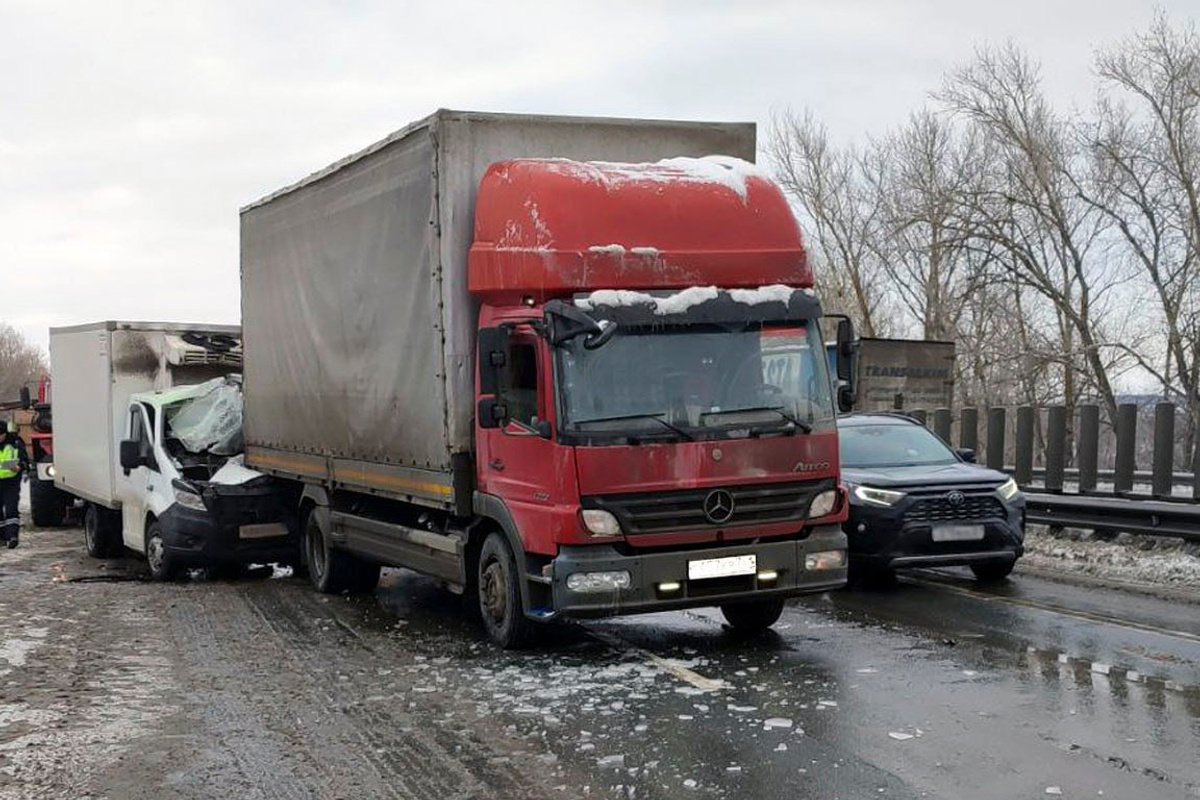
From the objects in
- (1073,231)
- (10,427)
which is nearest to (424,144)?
(10,427)

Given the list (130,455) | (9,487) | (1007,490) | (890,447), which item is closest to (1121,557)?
(1007,490)

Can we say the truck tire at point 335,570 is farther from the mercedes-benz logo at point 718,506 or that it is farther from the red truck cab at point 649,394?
the mercedes-benz logo at point 718,506

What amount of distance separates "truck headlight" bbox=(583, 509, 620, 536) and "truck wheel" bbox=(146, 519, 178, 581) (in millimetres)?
7102

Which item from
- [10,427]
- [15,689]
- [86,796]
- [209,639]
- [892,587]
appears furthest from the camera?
[10,427]

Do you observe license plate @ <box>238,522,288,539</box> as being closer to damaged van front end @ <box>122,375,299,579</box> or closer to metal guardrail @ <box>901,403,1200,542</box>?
damaged van front end @ <box>122,375,299,579</box>

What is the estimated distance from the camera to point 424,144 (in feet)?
30.3

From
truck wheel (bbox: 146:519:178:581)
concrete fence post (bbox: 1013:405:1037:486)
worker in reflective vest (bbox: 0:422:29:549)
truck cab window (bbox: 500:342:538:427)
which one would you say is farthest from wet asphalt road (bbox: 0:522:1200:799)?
worker in reflective vest (bbox: 0:422:29:549)

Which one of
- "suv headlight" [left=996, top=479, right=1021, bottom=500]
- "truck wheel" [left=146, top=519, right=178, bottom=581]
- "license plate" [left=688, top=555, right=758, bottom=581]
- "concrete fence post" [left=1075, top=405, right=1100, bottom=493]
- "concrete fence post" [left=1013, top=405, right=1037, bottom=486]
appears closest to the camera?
"license plate" [left=688, top=555, right=758, bottom=581]

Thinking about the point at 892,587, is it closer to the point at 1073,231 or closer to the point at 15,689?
the point at 15,689

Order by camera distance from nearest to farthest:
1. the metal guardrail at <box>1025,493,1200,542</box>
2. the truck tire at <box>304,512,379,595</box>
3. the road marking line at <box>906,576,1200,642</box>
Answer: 1. the road marking line at <box>906,576,1200,642</box>
2. the truck tire at <box>304,512,379,595</box>
3. the metal guardrail at <box>1025,493,1200,542</box>

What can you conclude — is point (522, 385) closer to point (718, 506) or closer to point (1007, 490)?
point (718, 506)

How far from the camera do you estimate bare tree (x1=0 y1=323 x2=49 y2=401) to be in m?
120

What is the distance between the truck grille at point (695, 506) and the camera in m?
8.02

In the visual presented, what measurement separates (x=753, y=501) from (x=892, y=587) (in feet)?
13.5
